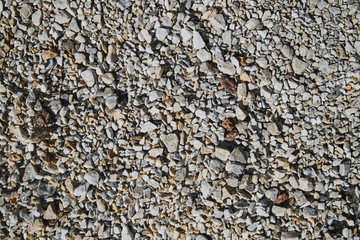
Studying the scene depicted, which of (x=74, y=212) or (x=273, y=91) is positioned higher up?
(x=273, y=91)

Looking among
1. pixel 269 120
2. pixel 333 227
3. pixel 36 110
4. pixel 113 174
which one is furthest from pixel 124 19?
pixel 333 227

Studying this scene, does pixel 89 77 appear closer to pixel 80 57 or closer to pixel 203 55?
pixel 80 57

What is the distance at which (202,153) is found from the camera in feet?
7.13

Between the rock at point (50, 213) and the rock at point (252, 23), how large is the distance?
6.55ft

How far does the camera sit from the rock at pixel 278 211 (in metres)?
2.11

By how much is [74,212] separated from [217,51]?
1610mm

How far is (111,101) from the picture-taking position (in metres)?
2.25

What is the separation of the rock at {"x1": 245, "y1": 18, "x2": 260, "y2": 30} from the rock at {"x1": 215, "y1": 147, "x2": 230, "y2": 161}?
0.95 m

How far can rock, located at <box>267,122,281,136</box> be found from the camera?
7.12 ft

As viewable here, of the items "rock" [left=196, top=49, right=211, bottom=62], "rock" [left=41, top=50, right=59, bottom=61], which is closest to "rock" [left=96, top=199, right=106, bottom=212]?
"rock" [left=41, top=50, right=59, bottom=61]

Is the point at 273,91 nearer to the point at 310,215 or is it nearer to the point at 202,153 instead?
the point at 202,153

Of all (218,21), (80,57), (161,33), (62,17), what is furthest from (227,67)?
(62,17)

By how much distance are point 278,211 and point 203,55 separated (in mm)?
1260

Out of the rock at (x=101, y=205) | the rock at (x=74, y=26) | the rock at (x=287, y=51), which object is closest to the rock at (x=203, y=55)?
the rock at (x=287, y=51)
